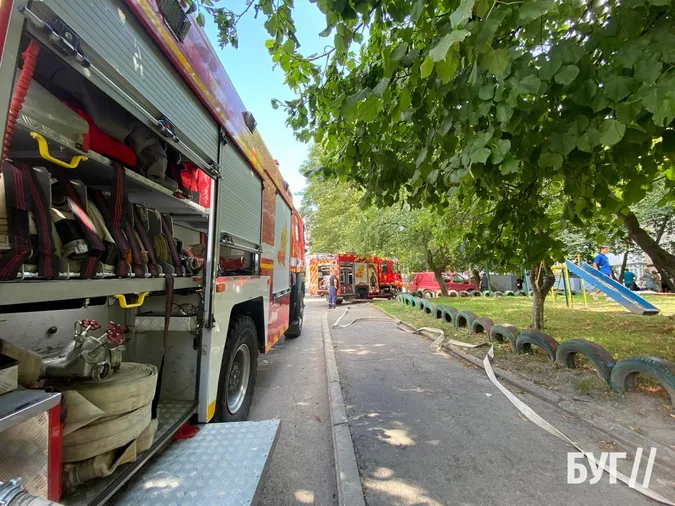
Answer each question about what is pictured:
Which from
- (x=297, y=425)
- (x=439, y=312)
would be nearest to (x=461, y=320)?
(x=439, y=312)

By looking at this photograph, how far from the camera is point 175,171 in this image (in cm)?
246

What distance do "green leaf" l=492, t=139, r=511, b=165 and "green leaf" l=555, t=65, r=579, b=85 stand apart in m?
0.43

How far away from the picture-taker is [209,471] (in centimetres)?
189

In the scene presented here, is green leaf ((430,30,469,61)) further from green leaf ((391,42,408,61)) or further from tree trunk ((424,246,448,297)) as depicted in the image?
tree trunk ((424,246,448,297))

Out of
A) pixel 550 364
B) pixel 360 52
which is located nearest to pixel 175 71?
pixel 360 52

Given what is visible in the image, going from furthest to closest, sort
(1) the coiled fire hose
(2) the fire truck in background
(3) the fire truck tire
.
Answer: (2) the fire truck in background, (3) the fire truck tire, (1) the coiled fire hose

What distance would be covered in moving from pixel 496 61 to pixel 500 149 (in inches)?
27.8

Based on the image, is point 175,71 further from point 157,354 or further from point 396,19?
point 157,354

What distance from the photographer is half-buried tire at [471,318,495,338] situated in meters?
6.39

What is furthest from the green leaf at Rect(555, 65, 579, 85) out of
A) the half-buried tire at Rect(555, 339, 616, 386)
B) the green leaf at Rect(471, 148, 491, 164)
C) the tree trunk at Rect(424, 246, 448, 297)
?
the tree trunk at Rect(424, 246, 448, 297)

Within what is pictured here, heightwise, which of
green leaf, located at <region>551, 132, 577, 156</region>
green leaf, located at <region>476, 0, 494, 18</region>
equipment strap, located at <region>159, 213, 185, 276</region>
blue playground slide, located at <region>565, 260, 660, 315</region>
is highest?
green leaf, located at <region>476, 0, 494, 18</region>

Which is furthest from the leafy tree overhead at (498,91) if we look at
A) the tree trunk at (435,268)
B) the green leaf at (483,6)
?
the tree trunk at (435,268)

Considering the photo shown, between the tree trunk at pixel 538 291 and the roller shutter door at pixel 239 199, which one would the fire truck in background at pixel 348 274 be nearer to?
the tree trunk at pixel 538 291

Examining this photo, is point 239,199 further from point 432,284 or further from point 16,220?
point 432,284
